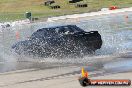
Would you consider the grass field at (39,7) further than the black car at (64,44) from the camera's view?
Yes

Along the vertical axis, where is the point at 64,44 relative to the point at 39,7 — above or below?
above

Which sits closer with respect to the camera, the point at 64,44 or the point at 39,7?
the point at 64,44

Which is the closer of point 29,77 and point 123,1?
point 29,77

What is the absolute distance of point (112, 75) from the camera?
1384 cm

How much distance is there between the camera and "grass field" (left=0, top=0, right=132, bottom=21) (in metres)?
72.8

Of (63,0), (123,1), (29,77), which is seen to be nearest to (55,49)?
(29,77)

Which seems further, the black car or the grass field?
the grass field

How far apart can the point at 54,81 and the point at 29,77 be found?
1.51 metres

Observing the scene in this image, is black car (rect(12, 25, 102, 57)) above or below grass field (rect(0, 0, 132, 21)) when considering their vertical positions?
above

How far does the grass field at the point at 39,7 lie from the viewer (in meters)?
72.8

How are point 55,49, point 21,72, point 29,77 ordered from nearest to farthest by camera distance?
point 29,77 < point 21,72 < point 55,49

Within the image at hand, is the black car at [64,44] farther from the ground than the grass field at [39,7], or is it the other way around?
the black car at [64,44]

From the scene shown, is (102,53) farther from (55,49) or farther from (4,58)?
(4,58)

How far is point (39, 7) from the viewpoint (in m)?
82.4
